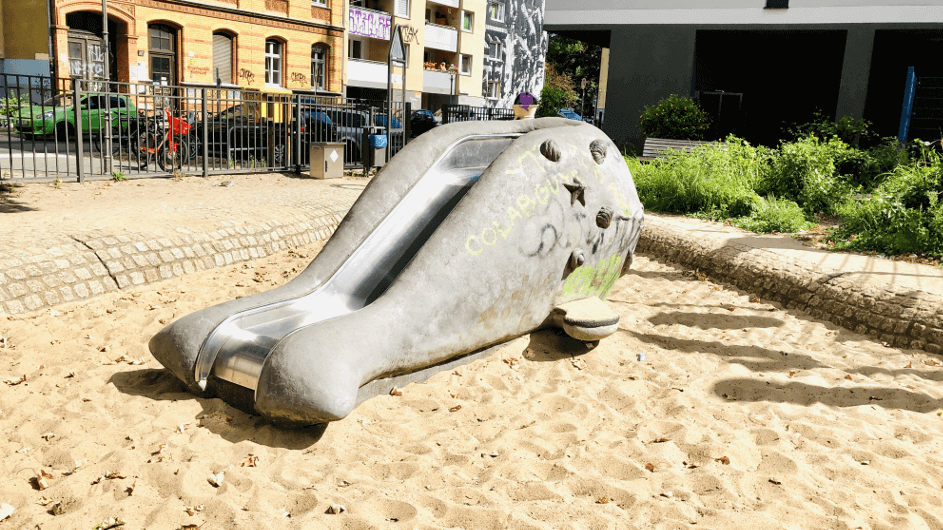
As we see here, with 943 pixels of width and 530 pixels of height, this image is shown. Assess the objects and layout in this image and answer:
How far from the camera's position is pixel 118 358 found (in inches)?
174

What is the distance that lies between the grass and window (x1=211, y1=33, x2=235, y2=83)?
19.1 metres

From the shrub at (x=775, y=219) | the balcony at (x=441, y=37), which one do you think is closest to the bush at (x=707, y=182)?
the shrub at (x=775, y=219)

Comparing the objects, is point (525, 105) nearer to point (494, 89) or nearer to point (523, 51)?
point (494, 89)

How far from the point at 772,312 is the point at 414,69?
32.4 meters

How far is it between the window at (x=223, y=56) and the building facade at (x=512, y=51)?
20143 millimetres

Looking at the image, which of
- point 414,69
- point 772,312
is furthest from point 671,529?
point 414,69

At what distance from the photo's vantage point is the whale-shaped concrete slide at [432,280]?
3552 millimetres

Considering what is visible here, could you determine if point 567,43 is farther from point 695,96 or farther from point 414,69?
point 695,96

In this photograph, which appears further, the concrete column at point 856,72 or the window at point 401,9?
the window at point 401,9

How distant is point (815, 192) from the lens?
10.4 metres

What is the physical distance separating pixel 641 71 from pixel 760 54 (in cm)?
402

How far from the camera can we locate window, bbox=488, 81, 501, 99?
4519cm

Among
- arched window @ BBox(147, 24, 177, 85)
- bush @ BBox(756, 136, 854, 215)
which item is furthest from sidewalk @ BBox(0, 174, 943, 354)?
arched window @ BBox(147, 24, 177, 85)

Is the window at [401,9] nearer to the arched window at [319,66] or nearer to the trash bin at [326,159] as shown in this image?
the arched window at [319,66]
